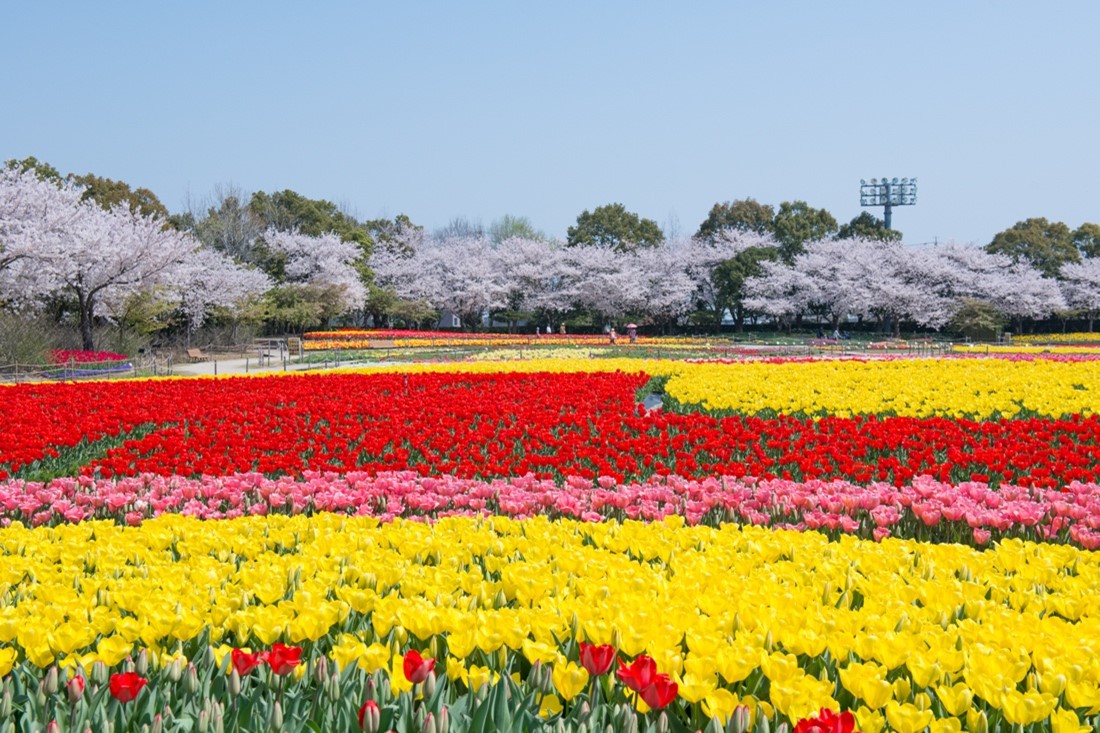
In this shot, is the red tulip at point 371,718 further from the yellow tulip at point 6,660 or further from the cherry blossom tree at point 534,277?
the cherry blossom tree at point 534,277

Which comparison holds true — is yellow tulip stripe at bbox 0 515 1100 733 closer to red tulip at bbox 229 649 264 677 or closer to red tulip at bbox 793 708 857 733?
red tulip at bbox 793 708 857 733

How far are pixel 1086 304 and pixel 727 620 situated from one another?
6344cm

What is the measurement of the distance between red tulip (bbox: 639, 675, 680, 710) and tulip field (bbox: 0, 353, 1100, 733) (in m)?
0.01

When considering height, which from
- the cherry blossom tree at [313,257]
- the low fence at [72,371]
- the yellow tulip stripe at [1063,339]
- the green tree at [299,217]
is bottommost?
the yellow tulip stripe at [1063,339]

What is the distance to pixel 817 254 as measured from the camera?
5766 cm

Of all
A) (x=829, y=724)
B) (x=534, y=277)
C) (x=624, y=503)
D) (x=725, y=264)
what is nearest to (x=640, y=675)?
(x=829, y=724)

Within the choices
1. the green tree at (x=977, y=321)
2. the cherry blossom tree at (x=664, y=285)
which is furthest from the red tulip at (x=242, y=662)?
the cherry blossom tree at (x=664, y=285)

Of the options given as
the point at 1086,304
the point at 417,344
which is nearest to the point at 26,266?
the point at 417,344

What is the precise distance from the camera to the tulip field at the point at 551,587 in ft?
7.41

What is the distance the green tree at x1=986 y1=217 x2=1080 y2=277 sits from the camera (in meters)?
59.5

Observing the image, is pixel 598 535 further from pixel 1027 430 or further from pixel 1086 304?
pixel 1086 304

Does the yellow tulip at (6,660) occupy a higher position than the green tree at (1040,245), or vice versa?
the green tree at (1040,245)

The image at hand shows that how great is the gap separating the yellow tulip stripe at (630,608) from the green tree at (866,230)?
200ft

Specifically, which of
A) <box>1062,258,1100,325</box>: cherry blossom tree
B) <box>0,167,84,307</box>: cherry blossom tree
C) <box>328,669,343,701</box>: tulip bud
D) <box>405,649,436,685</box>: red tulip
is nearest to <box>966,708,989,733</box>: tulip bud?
<box>405,649,436,685</box>: red tulip
